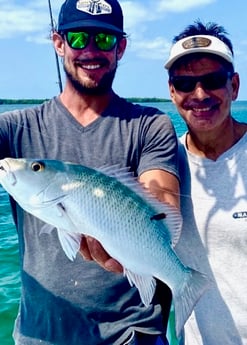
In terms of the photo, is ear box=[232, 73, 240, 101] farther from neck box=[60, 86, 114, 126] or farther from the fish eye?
the fish eye

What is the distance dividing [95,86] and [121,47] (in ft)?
1.08

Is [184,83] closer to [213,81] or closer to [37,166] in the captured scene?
[213,81]

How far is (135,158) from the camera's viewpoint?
320 cm

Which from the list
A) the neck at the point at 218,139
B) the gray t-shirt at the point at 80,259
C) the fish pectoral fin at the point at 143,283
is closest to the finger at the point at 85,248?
the fish pectoral fin at the point at 143,283

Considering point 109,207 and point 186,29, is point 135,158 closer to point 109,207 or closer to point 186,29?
point 109,207

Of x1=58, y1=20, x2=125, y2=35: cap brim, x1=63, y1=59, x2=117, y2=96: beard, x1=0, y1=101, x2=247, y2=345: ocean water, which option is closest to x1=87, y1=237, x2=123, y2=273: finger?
x1=63, y1=59, x2=117, y2=96: beard

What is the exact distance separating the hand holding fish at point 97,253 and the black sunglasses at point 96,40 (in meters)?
1.22

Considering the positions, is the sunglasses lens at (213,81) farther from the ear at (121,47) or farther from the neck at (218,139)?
the ear at (121,47)

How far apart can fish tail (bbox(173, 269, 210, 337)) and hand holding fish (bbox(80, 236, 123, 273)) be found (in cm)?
35

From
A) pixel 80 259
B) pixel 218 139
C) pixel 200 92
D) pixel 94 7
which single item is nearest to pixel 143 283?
pixel 80 259

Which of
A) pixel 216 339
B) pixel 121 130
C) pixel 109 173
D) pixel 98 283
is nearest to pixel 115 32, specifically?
pixel 121 130

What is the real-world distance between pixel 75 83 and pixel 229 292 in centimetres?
162

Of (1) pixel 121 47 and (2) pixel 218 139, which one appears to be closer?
(2) pixel 218 139

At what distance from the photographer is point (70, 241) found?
2613 mm
